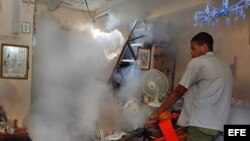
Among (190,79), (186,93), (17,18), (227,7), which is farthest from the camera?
(17,18)

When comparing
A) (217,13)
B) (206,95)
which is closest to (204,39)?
(206,95)

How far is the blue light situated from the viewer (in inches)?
139

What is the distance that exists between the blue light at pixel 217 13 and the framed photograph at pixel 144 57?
145cm

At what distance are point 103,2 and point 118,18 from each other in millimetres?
510

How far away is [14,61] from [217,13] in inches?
135

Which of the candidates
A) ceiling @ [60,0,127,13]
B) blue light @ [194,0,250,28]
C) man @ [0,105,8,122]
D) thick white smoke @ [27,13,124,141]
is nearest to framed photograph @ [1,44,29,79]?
thick white smoke @ [27,13,124,141]

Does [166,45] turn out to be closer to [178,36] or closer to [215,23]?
[178,36]

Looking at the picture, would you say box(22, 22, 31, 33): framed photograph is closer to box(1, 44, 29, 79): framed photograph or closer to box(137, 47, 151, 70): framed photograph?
A: box(1, 44, 29, 79): framed photograph

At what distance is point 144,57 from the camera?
5.52m

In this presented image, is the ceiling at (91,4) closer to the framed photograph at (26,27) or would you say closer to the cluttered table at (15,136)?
the framed photograph at (26,27)

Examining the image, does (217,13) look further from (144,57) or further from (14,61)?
(14,61)

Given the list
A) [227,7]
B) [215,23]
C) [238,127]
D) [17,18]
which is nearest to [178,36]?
[215,23]

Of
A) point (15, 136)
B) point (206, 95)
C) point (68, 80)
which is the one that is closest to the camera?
point (206, 95)

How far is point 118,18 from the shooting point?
17.3 feet
